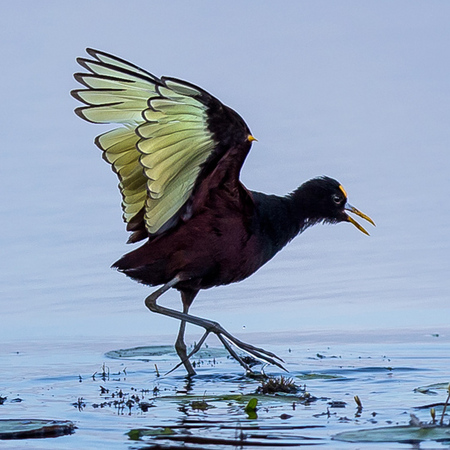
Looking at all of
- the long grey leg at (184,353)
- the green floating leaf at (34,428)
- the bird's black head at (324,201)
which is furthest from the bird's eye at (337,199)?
the green floating leaf at (34,428)

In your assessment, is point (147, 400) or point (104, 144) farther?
point (104, 144)

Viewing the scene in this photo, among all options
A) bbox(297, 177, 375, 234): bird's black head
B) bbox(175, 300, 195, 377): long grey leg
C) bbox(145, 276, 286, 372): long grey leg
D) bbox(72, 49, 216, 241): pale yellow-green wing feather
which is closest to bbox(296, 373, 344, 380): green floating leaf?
bbox(145, 276, 286, 372): long grey leg

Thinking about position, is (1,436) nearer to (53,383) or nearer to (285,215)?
(53,383)

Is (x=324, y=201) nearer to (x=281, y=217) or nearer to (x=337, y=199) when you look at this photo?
(x=337, y=199)

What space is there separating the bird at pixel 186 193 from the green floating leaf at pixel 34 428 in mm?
2383

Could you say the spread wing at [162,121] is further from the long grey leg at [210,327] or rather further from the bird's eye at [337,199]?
the bird's eye at [337,199]

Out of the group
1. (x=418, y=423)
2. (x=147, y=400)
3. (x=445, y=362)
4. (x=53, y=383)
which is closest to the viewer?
(x=418, y=423)

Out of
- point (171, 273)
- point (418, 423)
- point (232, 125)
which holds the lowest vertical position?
point (418, 423)

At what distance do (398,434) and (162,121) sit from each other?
3.29m

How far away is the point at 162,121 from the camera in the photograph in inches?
317

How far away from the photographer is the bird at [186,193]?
26.3 ft

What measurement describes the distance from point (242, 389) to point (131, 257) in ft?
5.44

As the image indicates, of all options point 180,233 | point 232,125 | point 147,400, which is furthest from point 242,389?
point 232,125

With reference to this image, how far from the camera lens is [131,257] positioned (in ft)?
30.0
